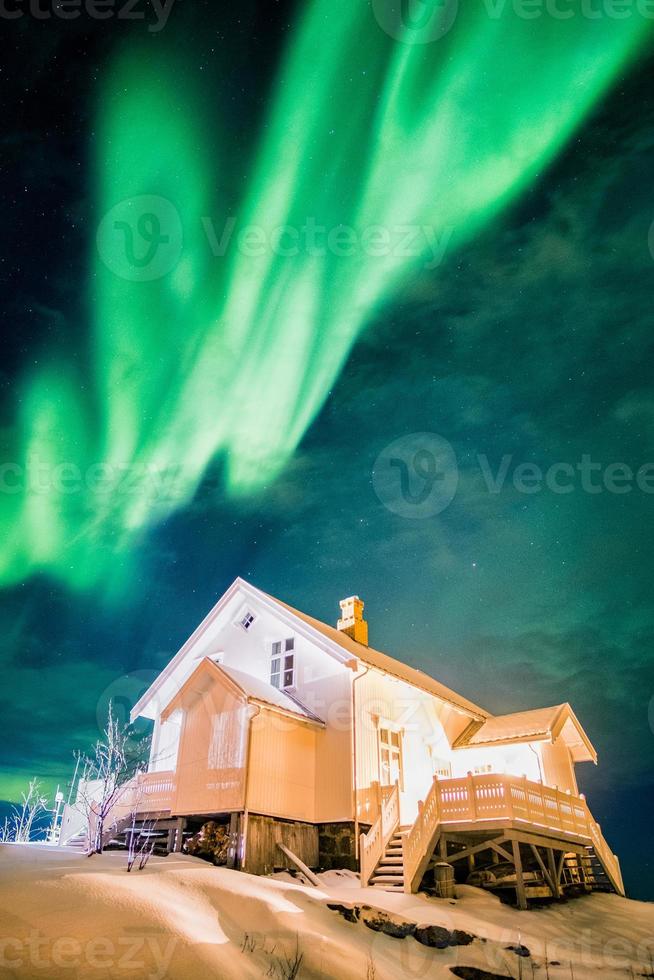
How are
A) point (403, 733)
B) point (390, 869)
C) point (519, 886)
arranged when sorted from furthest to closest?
point (403, 733)
point (390, 869)
point (519, 886)

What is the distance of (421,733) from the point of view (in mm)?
21688

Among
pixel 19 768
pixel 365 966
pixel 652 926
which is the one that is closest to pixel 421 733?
pixel 652 926

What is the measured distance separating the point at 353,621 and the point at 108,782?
10.7m

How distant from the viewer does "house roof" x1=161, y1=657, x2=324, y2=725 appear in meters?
17.0

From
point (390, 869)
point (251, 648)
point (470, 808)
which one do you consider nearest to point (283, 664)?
point (251, 648)

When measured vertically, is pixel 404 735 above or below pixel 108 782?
above

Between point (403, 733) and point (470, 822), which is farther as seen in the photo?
point (403, 733)

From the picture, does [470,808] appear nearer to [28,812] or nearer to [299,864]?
[299,864]

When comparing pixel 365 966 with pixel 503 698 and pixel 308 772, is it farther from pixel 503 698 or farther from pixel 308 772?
pixel 503 698

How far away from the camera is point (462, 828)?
14.6m

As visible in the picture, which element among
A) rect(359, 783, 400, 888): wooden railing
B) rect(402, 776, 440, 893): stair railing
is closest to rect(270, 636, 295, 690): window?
rect(359, 783, 400, 888): wooden railing

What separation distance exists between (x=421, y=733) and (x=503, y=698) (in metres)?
33.2

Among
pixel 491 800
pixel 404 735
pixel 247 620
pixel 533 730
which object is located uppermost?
pixel 247 620

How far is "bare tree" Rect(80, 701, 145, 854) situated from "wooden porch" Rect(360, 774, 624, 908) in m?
6.35
